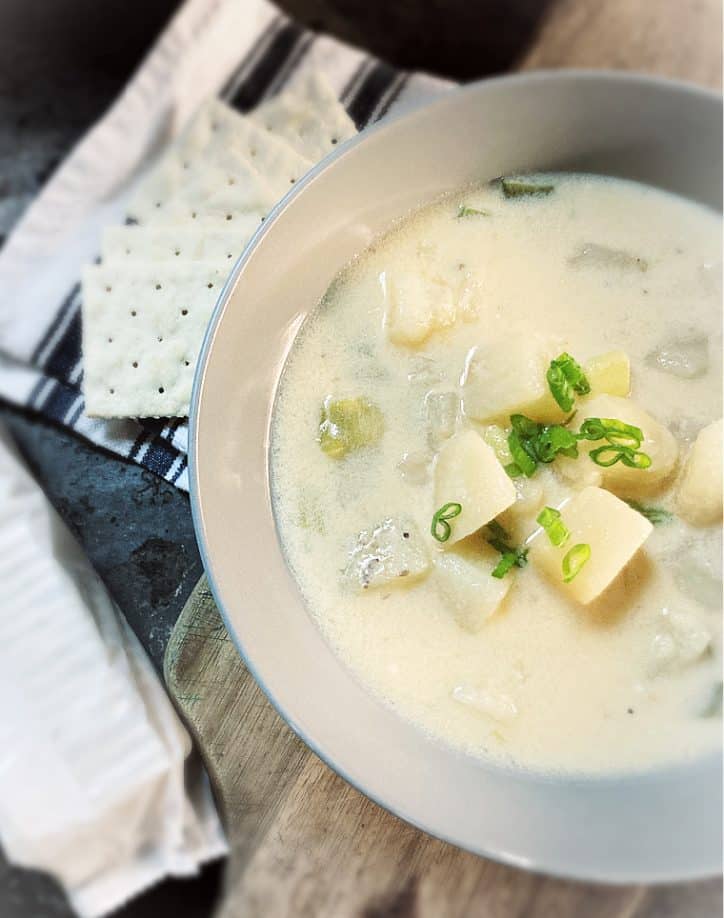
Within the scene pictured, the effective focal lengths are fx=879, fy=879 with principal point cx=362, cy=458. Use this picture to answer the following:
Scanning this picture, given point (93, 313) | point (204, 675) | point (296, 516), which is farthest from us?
point (93, 313)

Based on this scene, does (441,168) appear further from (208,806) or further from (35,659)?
(208,806)

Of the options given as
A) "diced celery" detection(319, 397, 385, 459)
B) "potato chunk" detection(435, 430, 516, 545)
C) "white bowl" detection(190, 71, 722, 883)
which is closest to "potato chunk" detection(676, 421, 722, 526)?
"potato chunk" detection(435, 430, 516, 545)

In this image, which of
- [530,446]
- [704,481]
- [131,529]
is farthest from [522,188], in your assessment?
[131,529]

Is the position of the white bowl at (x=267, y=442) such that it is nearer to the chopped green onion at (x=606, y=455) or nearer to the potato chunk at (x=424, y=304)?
the potato chunk at (x=424, y=304)

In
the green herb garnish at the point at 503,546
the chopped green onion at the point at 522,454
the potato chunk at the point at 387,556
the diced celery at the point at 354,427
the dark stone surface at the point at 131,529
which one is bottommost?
the dark stone surface at the point at 131,529

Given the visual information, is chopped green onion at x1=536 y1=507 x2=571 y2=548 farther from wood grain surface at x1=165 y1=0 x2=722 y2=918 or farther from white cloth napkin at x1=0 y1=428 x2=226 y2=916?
white cloth napkin at x1=0 y1=428 x2=226 y2=916

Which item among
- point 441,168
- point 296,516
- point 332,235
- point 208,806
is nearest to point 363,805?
point 208,806

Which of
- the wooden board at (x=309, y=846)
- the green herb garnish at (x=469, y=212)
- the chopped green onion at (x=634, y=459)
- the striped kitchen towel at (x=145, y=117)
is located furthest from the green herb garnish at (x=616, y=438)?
the striped kitchen towel at (x=145, y=117)
